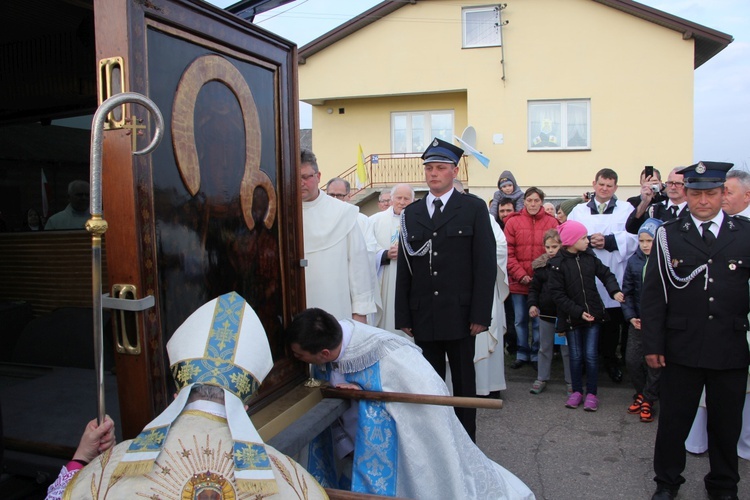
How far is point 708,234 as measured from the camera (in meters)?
3.22

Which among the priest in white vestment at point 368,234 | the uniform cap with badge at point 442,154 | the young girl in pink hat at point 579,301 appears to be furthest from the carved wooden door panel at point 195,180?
the young girl in pink hat at point 579,301

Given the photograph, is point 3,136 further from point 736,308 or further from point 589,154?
point 589,154

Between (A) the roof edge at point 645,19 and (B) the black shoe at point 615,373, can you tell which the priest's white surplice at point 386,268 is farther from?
(A) the roof edge at point 645,19

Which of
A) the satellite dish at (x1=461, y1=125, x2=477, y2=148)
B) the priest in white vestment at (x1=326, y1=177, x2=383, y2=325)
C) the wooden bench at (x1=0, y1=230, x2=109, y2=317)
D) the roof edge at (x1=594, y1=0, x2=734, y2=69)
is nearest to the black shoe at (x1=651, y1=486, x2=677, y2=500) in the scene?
the priest in white vestment at (x1=326, y1=177, x2=383, y2=325)

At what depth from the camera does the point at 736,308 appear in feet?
10.4

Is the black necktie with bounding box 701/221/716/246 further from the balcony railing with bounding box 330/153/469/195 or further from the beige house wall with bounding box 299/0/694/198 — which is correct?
the balcony railing with bounding box 330/153/469/195

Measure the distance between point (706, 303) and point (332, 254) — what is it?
2.03 meters

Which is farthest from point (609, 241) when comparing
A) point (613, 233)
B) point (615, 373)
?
point (615, 373)

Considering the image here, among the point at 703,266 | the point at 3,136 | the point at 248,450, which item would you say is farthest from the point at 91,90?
the point at 703,266

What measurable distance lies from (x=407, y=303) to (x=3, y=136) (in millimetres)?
3101

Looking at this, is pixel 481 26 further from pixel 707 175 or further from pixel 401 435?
pixel 401 435

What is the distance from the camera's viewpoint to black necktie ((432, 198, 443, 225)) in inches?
147

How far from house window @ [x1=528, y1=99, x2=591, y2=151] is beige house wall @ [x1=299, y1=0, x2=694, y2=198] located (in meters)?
0.21

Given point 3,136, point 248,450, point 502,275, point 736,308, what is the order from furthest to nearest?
point 502,275, point 3,136, point 736,308, point 248,450
